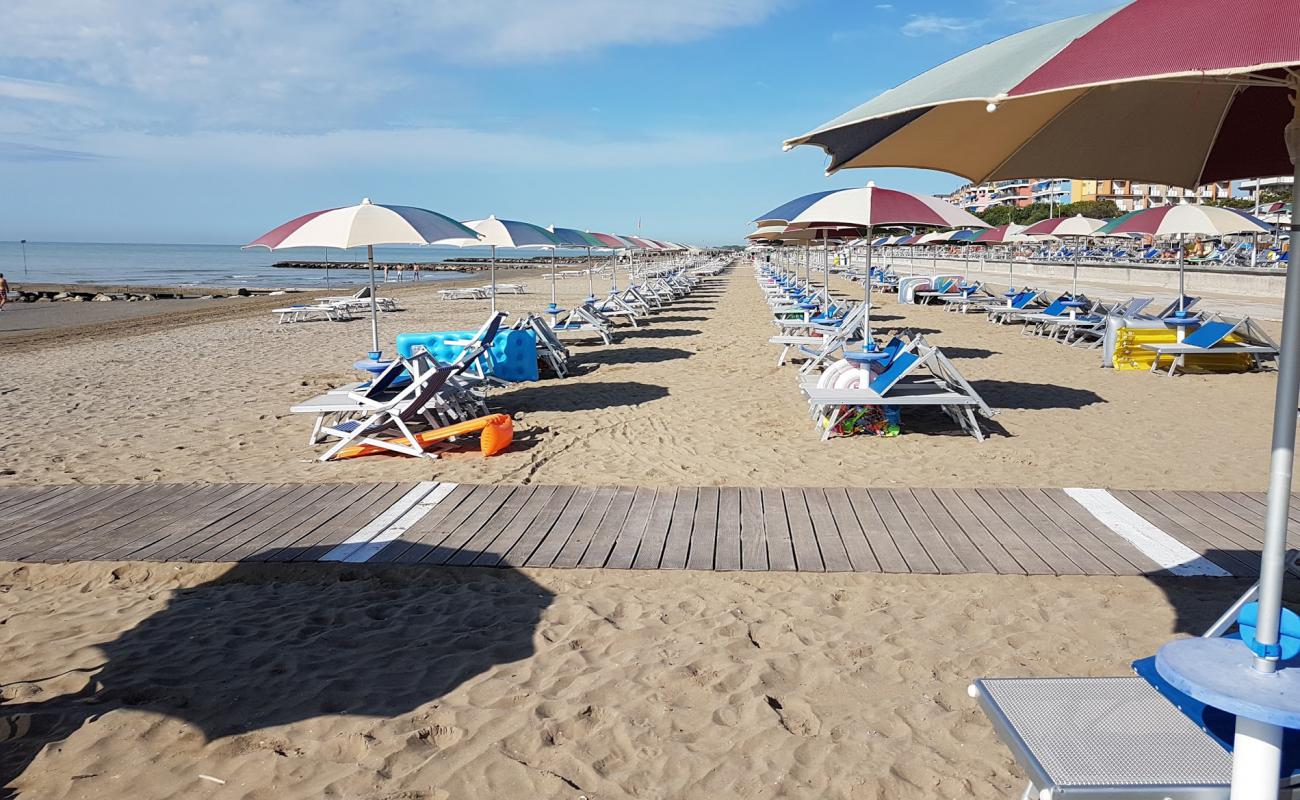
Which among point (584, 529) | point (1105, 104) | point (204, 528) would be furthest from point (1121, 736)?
point (204, 528)

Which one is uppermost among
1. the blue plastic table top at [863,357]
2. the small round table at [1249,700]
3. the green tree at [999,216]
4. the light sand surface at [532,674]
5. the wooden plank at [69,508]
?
the green tree at [999,216]

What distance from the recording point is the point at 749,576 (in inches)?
157

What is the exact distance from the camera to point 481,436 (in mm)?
6473

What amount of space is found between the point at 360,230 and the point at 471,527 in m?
3.21

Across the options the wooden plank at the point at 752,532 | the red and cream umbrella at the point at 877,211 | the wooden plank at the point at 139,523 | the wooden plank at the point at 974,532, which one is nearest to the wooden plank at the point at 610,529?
the wooden plank at the point at 752,532

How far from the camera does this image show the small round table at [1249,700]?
63.0 inches

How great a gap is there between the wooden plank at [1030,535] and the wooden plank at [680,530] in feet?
5.63

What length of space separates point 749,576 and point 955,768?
5.02 feet

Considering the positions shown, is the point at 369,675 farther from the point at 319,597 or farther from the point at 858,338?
the point at 858,338

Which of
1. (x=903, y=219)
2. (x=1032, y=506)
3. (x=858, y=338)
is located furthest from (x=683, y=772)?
(x=858, y=338)

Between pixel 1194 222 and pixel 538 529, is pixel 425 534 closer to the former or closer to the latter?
pixel 538 529

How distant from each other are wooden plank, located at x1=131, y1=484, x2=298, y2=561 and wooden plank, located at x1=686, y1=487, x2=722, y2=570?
252 centimetres

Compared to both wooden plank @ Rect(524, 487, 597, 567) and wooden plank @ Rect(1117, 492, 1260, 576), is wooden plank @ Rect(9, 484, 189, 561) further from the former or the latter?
wooden plank @ Rect(1117, 492, 1260, 576)

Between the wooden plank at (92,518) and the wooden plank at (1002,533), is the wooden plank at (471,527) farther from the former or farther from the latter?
the wooden plank at (1002,533)
